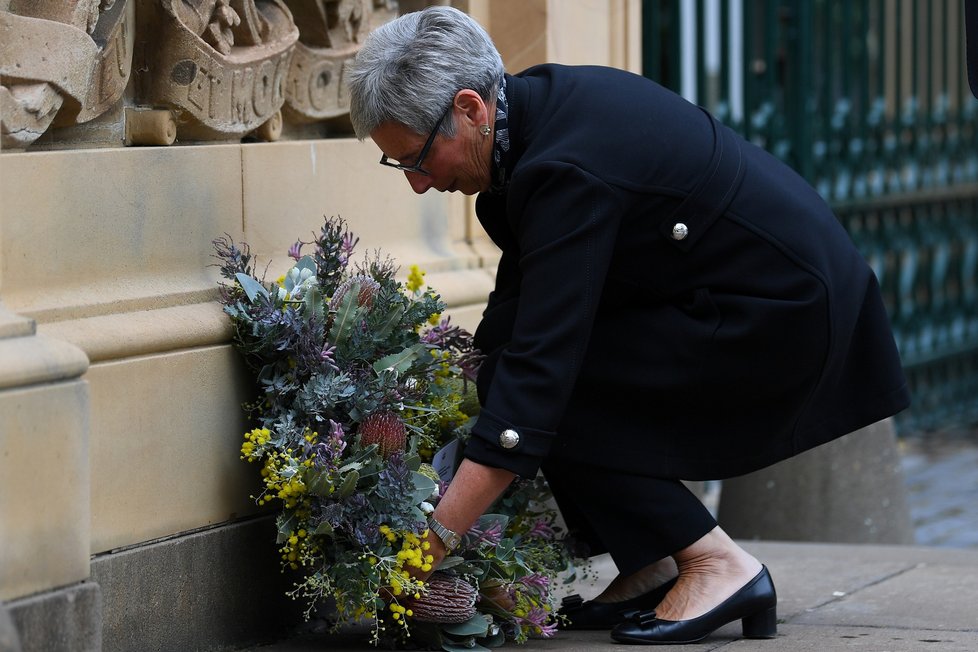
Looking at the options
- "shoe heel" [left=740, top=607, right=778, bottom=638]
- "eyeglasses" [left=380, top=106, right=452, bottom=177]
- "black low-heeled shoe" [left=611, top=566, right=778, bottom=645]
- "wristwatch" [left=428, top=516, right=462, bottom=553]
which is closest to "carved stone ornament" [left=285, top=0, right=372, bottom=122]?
"eyeglasses" [left=380, top=106, right=452, bottom=177]

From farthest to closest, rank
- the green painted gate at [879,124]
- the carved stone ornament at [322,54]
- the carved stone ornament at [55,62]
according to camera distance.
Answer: the green painted gate at [879,124] < the carved stone ornament at [322,54] < the carved stone ornament at [55,62]

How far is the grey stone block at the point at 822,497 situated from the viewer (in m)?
5.26

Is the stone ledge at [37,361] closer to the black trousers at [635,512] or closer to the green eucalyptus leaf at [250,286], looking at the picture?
the green eucalyptus leaf at [250,286]

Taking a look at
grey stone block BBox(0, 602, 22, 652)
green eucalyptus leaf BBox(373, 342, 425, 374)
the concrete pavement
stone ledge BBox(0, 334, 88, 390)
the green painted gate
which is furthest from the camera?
the green painted gate

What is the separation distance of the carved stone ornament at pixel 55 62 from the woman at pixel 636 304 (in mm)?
501

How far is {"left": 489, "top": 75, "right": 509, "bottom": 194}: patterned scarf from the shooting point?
304cm

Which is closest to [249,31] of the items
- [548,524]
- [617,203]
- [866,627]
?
[617,203]

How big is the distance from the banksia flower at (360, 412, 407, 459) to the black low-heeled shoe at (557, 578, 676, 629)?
24.9 inches

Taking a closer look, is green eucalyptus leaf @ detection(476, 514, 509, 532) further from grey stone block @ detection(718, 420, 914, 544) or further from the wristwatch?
grey stone block @ detection(718, 420, 914, 544)

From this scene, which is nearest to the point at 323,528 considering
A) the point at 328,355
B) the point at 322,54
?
the point at 328,355

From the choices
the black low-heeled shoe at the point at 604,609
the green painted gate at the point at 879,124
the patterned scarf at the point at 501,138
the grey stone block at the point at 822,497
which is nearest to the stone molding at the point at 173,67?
the patterned scarf at the point at 501,138

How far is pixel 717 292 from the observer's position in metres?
3.16

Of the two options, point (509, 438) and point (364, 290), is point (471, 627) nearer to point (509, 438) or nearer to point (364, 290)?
point (509, 438)

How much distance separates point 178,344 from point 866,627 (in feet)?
5.29
